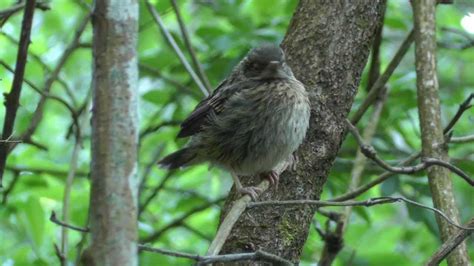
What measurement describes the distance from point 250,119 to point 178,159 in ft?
1.78

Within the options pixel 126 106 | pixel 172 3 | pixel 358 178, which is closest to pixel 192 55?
pixel 172 3

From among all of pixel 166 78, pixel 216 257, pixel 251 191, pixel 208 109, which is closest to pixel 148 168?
pixel 166 78

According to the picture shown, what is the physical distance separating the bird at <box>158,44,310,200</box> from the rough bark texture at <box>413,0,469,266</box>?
597 millimetres

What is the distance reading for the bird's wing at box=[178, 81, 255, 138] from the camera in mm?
4129

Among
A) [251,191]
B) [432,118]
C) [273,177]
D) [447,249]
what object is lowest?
[447,249]

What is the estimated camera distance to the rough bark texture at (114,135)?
1.83 meters

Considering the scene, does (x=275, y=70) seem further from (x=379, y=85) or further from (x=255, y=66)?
(x=379, y=85)

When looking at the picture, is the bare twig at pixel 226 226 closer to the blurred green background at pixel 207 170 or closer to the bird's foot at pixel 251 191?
the bird's foot at pixel 251 191

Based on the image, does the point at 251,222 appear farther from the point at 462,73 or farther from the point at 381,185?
the point at 462,73

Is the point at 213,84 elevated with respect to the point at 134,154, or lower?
elevated

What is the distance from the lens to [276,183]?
3.59 metres

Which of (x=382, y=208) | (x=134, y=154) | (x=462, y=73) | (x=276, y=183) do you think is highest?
(x=462, y=73)

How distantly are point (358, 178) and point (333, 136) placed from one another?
1297mm

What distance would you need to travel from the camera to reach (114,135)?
1.90 metres
